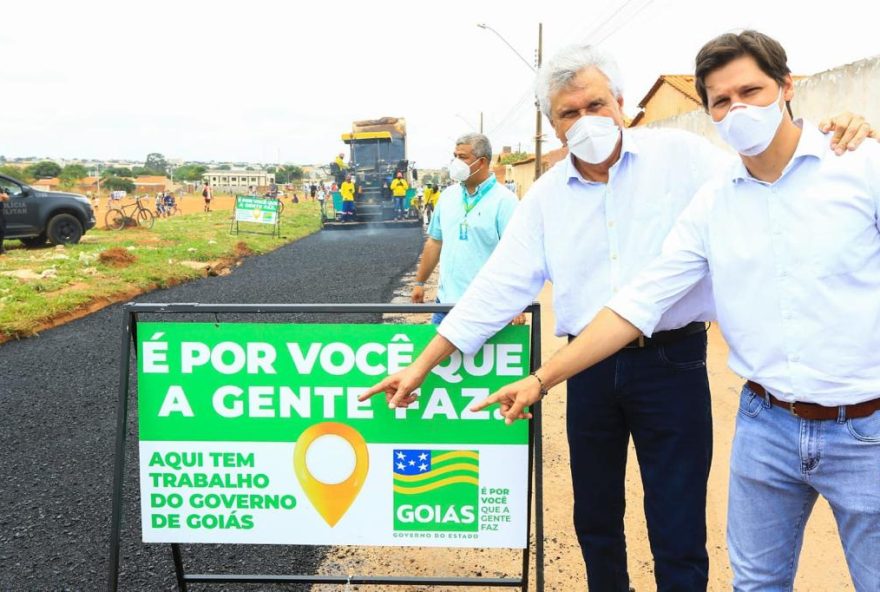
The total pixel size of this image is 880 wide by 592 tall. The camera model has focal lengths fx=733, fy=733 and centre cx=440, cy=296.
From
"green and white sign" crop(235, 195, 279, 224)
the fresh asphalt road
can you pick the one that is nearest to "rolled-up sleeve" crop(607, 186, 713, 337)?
the fresh asphalt road

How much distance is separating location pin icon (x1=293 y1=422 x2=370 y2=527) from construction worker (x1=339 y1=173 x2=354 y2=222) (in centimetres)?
2538

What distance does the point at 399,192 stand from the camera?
89.7 ft

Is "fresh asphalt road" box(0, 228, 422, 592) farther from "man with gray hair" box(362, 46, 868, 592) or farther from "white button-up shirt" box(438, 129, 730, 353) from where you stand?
"white button-up shirt" box(438, 129, 730, 353)

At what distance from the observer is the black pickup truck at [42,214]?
685 inches

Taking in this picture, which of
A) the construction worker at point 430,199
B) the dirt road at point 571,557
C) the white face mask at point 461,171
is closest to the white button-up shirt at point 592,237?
the dirt road at point 571,557

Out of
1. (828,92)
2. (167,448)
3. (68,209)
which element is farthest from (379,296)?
(68,209)

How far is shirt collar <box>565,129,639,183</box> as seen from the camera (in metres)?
2.25

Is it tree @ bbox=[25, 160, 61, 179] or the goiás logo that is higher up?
tree @ bbox=[25, 160, 61, 179]

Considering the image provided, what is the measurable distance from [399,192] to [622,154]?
25.4 metres

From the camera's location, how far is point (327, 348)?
2.48 metres

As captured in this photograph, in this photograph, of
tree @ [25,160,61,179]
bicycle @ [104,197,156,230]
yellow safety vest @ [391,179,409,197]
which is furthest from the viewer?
tree @ [25,160,61,179]

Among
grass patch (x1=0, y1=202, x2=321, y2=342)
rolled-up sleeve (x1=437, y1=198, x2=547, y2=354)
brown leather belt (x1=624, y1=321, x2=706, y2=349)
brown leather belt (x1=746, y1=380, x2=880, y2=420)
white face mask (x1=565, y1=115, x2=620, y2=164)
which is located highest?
white face mask (x1=565, y1=115, x2=620, y2=164)

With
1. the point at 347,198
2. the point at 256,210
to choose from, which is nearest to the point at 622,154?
the point at 256,210

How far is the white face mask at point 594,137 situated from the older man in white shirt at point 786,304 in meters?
0.39
